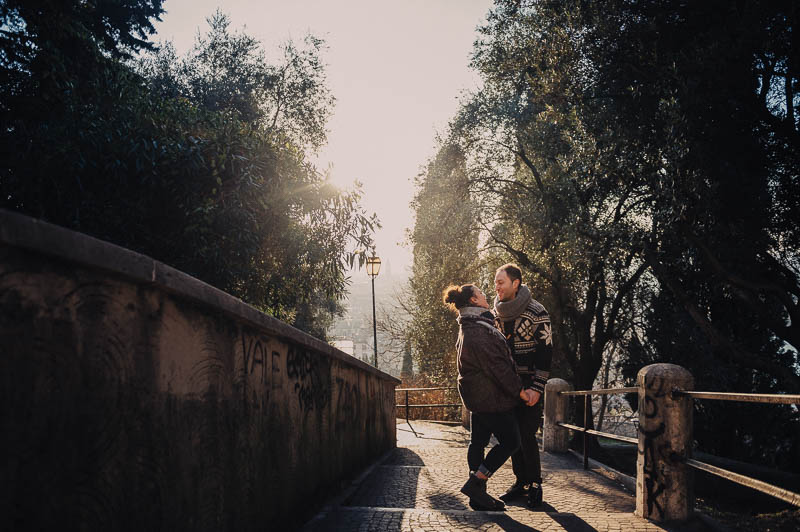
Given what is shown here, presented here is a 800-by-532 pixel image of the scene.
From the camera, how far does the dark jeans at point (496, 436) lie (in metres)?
4.02

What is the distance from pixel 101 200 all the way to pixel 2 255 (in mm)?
6396

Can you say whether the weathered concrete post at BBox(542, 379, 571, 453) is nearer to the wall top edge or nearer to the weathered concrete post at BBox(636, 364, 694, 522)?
the weathered concrete post at BBox(636, 364, 694, 522)

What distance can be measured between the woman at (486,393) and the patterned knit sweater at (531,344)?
172 millimetres

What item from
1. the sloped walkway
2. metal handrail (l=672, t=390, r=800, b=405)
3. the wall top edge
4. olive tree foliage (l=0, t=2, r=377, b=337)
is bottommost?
the sloped walkway

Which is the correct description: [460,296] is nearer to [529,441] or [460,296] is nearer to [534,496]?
[529,441]

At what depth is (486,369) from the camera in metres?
4.06

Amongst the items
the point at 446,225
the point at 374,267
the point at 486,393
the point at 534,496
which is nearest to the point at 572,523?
the point at 534,496

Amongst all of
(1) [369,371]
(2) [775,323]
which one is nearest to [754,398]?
(1) [369,371]

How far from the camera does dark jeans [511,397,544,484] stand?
4254 millimetres

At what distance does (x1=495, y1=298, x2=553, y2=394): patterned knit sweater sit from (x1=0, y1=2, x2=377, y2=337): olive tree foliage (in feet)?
15.4

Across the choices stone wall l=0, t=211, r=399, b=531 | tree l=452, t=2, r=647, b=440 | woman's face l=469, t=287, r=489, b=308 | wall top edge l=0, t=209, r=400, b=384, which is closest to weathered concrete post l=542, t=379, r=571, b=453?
tree l=452, t=2, r=647, b=440

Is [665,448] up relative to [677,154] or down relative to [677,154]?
down

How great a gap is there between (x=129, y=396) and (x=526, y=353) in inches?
127

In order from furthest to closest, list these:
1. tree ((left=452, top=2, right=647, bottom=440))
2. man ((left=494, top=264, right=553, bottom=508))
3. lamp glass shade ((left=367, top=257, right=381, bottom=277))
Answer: lamp glass shade ((left=367, top=257, right=381, bottom=277)) → tree ((left=452, top=2, right=647, bottom=440)) → man ((left=494, top=264, right=553, bottom=508))
